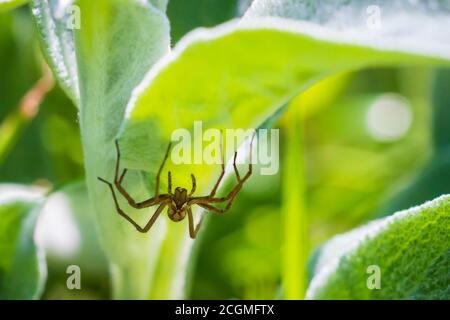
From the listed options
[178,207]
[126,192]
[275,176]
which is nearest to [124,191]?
[126,192]

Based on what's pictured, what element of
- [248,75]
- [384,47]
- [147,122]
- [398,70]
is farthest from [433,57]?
[398,70]

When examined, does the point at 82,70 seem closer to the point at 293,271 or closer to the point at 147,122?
the point at 147,122

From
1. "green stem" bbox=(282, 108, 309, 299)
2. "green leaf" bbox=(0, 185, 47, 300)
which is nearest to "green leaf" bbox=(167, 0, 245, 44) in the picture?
"green stem" bbox=(282, 108, 309, 299)

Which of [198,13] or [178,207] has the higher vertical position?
[198,13]

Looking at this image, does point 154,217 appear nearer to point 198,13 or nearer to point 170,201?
point 170,201

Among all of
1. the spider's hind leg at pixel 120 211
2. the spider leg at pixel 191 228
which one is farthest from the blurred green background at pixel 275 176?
the spider's hind leg at pixel 120 211
